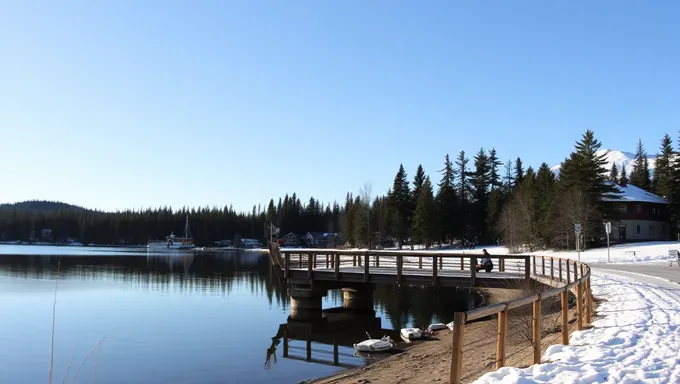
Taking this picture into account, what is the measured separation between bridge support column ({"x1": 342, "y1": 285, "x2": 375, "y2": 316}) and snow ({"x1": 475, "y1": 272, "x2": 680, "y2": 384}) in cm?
1431

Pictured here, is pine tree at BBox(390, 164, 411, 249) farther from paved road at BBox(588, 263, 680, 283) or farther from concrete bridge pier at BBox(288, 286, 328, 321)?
concrete bridge pier at BBox(288, 286, 328, 321)

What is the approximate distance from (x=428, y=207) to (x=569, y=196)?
29.4m

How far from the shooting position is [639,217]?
67625 mm

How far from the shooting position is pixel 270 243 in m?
29.8

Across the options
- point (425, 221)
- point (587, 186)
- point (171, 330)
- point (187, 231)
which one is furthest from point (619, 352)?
point (187, 231)

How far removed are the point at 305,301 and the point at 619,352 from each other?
1923 centimetres

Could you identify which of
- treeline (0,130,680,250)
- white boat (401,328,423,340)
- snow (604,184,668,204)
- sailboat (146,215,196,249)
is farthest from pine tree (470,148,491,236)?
sailboat (146,215,196,249)

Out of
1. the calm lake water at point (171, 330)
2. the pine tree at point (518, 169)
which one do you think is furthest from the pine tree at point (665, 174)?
the calm lake water at point (171, 330)

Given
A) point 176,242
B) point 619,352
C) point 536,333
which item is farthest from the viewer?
point 176,242

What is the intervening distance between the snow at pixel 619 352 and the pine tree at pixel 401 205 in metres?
75.0

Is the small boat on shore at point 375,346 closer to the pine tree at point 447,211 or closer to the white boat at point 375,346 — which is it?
the white boat at point 375,346

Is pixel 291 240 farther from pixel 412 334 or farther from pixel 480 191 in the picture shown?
pixel 412 334

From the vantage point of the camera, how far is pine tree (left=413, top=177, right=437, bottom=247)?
83625mm

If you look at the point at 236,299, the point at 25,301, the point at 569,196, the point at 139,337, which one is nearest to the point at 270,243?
the point at 236,299
